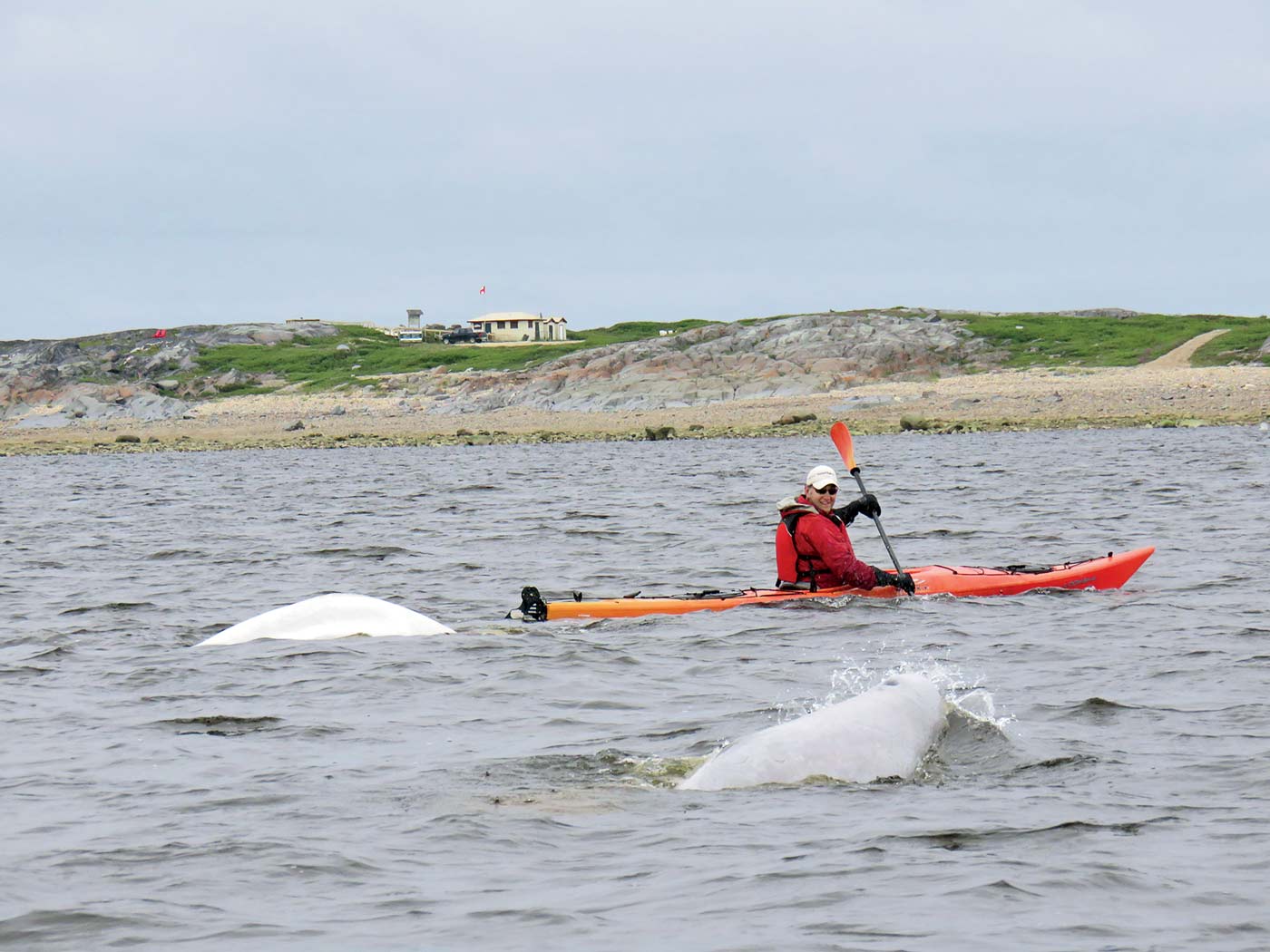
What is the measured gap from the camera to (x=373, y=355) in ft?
339

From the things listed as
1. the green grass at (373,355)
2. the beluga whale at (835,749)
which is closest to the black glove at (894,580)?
the beluga whale at (835,749)

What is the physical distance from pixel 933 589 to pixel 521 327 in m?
110

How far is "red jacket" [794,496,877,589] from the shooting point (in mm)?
14398

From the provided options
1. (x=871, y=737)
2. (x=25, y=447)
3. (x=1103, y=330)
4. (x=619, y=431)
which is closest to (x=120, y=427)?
(x=25, y=447)

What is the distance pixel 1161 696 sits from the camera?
9.94 meters

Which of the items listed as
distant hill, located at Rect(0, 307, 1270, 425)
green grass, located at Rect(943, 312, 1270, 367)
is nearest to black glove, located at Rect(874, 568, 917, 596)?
distant hill, located at Rect(0, 307, 1270, 425)

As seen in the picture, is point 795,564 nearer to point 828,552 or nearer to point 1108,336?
point 828,552

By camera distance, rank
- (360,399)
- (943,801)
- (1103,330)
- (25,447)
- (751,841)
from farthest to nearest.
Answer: (1103,330) → (360,399) → (25,447) → (943,801) → (751,841)

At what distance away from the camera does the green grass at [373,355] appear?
91.8 meters

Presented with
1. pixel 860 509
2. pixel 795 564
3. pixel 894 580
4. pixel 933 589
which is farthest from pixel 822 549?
pixel 933 589

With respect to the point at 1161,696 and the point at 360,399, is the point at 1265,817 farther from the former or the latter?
the point at 360,399

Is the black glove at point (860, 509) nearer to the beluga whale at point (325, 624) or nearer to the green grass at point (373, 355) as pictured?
the beluga whale at point (325, 624)

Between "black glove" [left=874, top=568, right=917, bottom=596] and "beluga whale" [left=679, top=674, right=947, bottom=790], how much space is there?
5.89m

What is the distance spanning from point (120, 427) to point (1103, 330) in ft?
170
